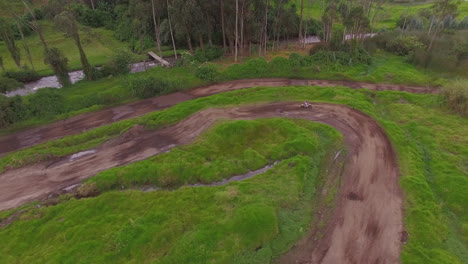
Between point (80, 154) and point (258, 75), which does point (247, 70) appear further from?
point (80, 154)

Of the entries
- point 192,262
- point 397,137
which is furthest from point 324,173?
point 192,262

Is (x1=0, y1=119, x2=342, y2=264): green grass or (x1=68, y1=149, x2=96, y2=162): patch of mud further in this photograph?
(x1=68, y1=149, x2=96, y2=162): patch of mud

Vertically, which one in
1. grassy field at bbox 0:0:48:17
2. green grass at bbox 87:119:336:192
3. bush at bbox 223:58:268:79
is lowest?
green grass at bbox 87:119:336:192

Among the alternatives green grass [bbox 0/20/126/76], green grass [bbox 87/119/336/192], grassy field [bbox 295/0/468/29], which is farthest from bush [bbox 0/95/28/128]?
grassy field [bbox 295/0/468/29]

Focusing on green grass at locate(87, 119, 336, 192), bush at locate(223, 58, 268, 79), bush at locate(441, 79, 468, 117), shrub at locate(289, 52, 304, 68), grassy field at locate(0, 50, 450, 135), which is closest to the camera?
green grass at locate(87, 119, 336, 192)

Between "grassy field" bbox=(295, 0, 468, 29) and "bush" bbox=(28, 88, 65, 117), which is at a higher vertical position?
"grassy field" bbox=(295, 0, 468, 29)

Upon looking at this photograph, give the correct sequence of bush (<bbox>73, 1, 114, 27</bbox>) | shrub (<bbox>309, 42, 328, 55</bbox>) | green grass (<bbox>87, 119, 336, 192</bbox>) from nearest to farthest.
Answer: green grass (<bbox>87, 119, 336, 192</bbox>) < shrub (<bbox>309, 42, 328, 55</bbox>) < bush (<bbox>73, 1, 114, 27</bbox>)

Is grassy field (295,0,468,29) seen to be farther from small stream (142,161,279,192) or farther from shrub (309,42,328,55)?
small stream (142,161,279,192)

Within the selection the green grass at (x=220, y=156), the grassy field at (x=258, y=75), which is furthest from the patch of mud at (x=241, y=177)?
the grassy field at (x=258, y=75)
